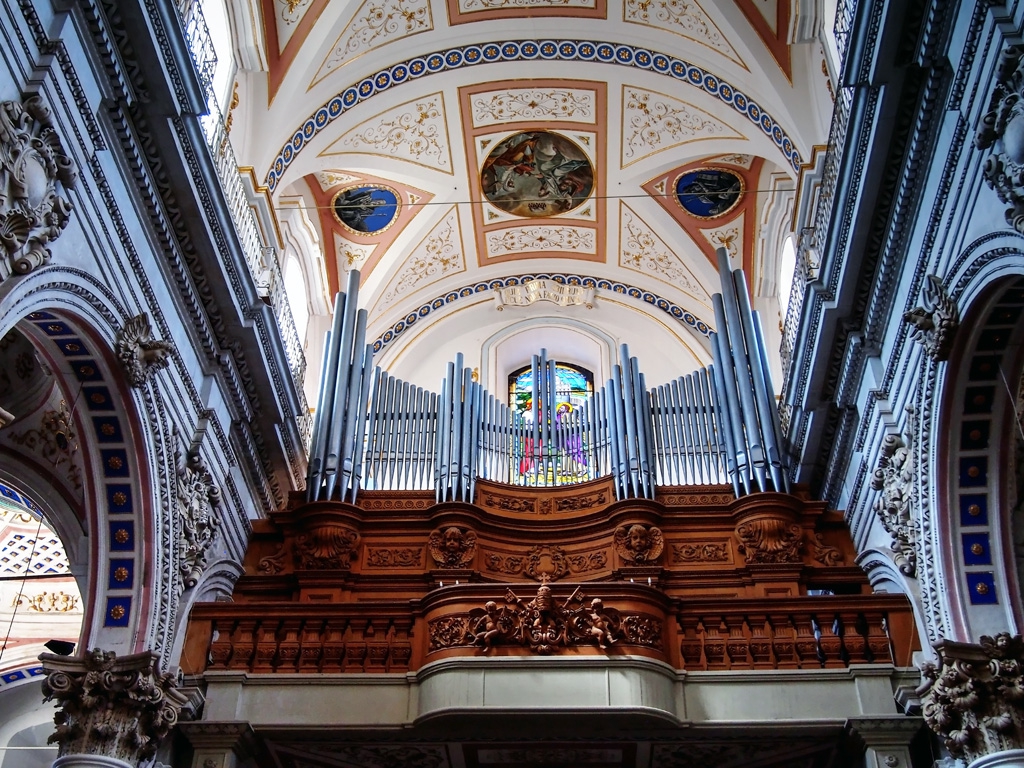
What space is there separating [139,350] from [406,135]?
698cm

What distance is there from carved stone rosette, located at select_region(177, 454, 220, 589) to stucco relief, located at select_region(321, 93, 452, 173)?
547 cm

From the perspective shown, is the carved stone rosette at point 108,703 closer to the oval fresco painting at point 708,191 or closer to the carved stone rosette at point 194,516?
the carved stone rosette at point 194,516

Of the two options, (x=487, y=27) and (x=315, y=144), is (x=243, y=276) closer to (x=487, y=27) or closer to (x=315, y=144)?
Result: (x=315, y=144)

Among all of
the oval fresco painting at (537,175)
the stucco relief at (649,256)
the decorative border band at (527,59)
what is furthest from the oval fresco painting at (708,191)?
the decorative border band at (527,59)

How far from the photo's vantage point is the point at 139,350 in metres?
8.95

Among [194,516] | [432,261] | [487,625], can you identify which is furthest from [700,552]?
[432,261]

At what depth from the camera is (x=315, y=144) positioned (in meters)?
13.9

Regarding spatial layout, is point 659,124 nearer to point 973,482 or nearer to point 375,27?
point 375,27

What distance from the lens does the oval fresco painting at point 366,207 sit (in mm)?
15680

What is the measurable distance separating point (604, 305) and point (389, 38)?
19.3ft

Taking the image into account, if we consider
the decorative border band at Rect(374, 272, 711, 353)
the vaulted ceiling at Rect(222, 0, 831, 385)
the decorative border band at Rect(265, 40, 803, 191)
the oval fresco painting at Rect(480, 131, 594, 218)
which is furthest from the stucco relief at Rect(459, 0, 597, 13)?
the decorative border band at Rect(374, 272, 711, 353)

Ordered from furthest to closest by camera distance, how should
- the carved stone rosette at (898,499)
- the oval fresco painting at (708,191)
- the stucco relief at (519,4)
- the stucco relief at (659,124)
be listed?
the oval fresco painting at (708,191) → the stucco relief at (659,124) → the stucco relief at (519,4) → the carved stone rosette at (898,499)

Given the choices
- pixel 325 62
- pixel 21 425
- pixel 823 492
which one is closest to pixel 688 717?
pixel 823 492

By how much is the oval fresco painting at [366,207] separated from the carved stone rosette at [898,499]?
28.0 feet
